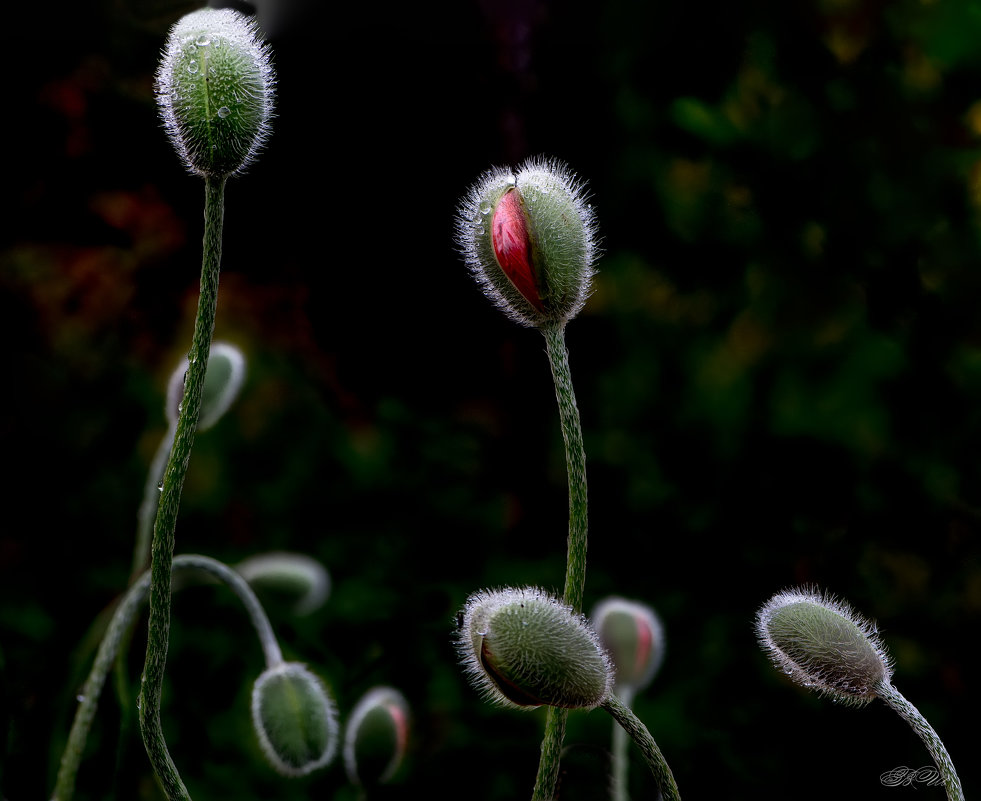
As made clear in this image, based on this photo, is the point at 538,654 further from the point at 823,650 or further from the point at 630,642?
the point at 630,642

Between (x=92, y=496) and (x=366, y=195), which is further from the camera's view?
(x=366, y=195)

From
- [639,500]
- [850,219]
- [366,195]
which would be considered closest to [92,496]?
[366,195]

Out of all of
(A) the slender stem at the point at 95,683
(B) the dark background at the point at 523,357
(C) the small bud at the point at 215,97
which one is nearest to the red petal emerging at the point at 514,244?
(C) the small bud at the point at 215,97

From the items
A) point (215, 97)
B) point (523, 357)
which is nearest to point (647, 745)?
point (215, 97)

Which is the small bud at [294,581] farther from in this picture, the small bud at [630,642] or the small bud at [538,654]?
the small bud at [538,654]

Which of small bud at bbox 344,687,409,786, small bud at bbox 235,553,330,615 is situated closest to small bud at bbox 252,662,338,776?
small bud at bbox 344,687,409,786

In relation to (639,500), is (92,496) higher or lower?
lower

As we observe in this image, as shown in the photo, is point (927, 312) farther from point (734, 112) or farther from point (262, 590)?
point (262, 590)
